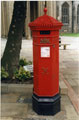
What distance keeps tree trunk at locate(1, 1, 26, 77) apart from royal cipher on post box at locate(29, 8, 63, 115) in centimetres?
219

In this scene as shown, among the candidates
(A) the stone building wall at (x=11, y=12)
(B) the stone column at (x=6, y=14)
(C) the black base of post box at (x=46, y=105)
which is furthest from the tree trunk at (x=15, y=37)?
(B) the stone column at (x=6, y=14)

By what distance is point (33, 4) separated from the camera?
105 ft

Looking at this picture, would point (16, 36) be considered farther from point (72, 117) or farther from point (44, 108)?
point (72, 117)

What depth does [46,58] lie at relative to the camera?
4.80m

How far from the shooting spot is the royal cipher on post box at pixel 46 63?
15.3ft

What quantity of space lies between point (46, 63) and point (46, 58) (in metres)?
0.12

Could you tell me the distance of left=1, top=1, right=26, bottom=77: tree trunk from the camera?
23.0ft

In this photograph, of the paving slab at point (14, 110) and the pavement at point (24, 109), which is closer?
the pavement at point (24, 109)

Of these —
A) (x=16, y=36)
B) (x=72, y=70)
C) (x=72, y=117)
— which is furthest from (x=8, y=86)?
(x=72, y=70)

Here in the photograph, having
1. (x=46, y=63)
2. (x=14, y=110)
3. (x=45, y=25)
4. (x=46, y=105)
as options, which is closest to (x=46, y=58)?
(x=46, y=63)

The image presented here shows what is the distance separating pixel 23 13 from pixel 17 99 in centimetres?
290

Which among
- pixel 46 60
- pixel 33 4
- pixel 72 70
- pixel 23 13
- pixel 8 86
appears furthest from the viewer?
pixel 33 4

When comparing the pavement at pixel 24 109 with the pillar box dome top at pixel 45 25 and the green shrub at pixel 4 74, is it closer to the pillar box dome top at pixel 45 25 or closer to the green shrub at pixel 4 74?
the green shrub at pixel 4 74

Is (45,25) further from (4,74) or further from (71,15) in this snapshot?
(71,15)
